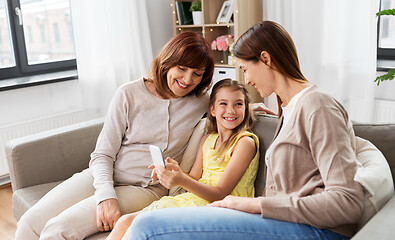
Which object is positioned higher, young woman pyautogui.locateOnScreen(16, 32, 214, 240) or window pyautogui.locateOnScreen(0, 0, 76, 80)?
window pyautogui.locateOnScreen(0, 0, 76, 80)

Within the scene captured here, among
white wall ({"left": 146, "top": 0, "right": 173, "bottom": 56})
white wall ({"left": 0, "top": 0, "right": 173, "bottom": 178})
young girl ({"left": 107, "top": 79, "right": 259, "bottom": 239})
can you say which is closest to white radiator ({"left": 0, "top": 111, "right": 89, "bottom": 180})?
white wall ({"left": 0, "top": 0, "right": 173, "bottom": 178})

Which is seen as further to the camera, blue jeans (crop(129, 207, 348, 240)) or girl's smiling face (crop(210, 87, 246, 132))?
girl's smiling face (crop(210, 87, 246, 132))

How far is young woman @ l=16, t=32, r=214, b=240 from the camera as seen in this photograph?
5.75ft

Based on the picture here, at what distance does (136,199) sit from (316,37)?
2.15 meters

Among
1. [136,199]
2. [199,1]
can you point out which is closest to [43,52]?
[199,1]

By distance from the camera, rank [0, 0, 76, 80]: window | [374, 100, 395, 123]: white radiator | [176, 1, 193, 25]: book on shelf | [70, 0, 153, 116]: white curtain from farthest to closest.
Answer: [176, 1, 193, 25]: book on shelf → [70, 0, 153, 116]: white curtain → [0, 0, 76, 80]: window → [374, 100, 395, 123]: white radiator

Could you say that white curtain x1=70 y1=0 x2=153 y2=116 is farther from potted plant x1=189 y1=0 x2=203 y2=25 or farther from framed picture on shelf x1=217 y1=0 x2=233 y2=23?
framed picture on shelf x1=217 y1=0 x2=233 y2=23

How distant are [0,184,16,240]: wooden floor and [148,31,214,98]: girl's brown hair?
1400 mm

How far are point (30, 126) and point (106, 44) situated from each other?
2.98 ft

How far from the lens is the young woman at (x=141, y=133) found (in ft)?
5.75

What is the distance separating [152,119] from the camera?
1882 millimetres

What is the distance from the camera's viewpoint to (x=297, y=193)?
125 cm

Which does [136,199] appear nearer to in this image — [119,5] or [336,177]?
[336,177]

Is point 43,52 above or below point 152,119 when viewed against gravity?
above
